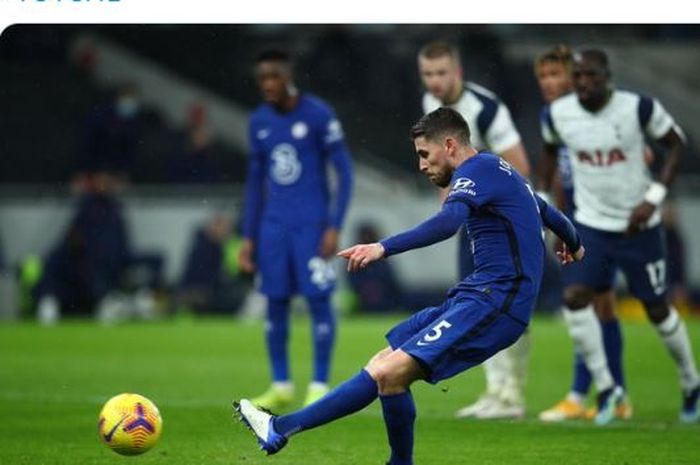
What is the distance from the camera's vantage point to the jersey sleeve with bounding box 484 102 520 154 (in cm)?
1097

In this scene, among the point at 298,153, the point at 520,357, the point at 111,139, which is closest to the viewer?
the point at 520,357

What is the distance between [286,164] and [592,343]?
278 centimetres

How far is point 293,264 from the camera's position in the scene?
11914mm

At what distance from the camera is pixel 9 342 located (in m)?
17.6

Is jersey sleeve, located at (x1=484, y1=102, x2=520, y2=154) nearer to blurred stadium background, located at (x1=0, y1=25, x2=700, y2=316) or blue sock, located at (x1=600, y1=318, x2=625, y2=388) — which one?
blue sock, located at (x1=600, y1=318, x2=625, y2=388)

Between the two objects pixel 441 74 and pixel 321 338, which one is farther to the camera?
pixel 321 338

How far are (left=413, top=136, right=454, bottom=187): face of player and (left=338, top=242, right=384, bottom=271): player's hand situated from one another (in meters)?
0.83

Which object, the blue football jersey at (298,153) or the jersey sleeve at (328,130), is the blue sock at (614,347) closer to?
the blue football jersey at (298,153)

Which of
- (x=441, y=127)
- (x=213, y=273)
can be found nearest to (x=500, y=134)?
(x=441, y=127)

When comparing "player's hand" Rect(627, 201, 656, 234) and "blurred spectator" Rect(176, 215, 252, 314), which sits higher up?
"player's hand" Rect(627, 201, 656, 234)

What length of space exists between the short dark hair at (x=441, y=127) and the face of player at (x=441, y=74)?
3335 millimetres

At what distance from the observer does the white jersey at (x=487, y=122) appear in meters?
11.0

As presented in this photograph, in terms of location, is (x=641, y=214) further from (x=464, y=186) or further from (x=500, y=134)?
(x=464, y=186)

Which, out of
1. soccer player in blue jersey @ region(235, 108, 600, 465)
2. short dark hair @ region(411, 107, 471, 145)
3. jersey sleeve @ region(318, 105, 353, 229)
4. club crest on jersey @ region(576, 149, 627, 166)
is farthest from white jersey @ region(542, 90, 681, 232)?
short dark hair @ region(411, 107, 471, 145)
